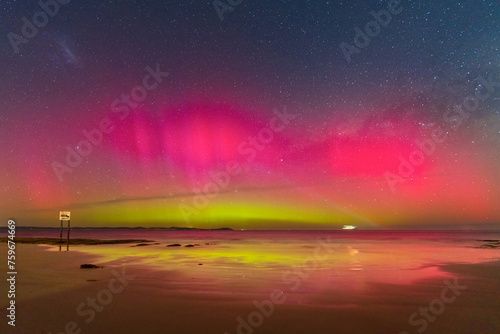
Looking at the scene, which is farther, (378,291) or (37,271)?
(37,271)

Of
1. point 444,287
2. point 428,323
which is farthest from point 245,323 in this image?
point 444,287

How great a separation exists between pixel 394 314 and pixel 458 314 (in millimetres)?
2034

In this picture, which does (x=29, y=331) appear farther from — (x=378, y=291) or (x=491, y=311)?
(x=491, y=311)

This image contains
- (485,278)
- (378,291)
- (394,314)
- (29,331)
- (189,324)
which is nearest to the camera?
(29,331)

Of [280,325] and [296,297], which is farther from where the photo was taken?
[296,297]

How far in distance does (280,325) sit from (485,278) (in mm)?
14648

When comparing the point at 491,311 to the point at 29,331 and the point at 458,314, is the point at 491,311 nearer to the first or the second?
Answer: the point at 458,314

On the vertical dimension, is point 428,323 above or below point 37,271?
below

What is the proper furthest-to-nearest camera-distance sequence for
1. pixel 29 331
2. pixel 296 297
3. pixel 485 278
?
1. pixel 485 278
2. pixel 296 297
3. pixel 29 331

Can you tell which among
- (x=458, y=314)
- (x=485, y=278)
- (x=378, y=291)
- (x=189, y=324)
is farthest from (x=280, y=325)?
(x=485, y=278)

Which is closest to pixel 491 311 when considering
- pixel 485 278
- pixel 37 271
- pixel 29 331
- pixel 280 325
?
pixel 280 325

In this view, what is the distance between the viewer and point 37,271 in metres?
19.1

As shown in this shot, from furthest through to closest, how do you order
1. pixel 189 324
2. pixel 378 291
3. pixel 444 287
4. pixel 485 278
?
pixel 485 278 → pixel 444 287 → pixel 378 291 → pixel 189 324

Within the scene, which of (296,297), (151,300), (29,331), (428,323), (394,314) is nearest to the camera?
(29,331)
